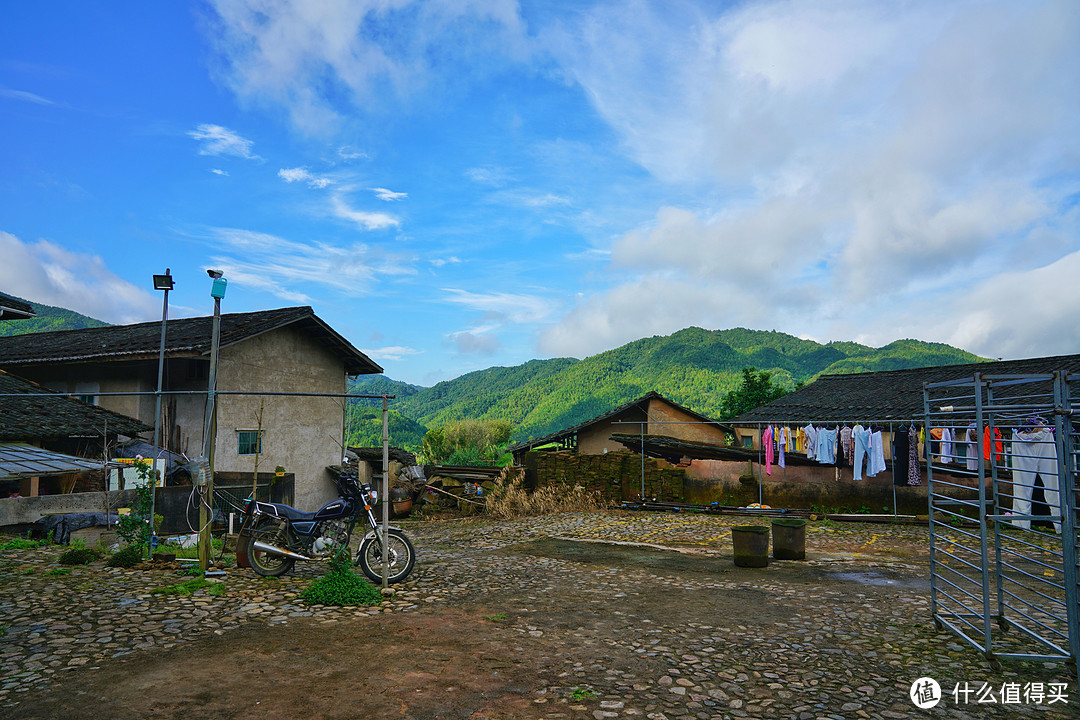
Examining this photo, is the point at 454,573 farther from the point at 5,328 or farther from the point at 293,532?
the point at 5,328

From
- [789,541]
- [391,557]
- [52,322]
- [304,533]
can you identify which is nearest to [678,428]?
[789,541]

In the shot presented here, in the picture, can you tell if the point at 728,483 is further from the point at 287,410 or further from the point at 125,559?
the point at 125,559

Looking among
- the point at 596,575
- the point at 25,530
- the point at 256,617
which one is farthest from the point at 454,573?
the point at 25,530

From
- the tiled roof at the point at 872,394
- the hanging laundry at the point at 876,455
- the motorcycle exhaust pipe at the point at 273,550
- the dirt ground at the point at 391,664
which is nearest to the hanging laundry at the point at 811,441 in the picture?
the hanging laundry at the point at 876,455

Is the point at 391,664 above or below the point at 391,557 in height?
below

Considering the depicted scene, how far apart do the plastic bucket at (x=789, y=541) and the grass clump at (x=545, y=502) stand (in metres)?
7.38

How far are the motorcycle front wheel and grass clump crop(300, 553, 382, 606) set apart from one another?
532 millimetres

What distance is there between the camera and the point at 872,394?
2327cm

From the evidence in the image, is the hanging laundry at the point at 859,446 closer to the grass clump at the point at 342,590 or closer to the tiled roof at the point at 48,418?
the grass clump at the point at 342,590

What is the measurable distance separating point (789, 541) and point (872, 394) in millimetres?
15235

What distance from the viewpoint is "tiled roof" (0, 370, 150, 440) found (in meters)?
13.5

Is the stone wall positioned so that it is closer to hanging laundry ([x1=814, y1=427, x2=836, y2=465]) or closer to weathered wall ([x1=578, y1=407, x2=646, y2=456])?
hanging laundry ([x1=814, y1=427, x2=836, y2=465])

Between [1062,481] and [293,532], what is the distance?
881 centimetres

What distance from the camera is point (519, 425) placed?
63.7 m
